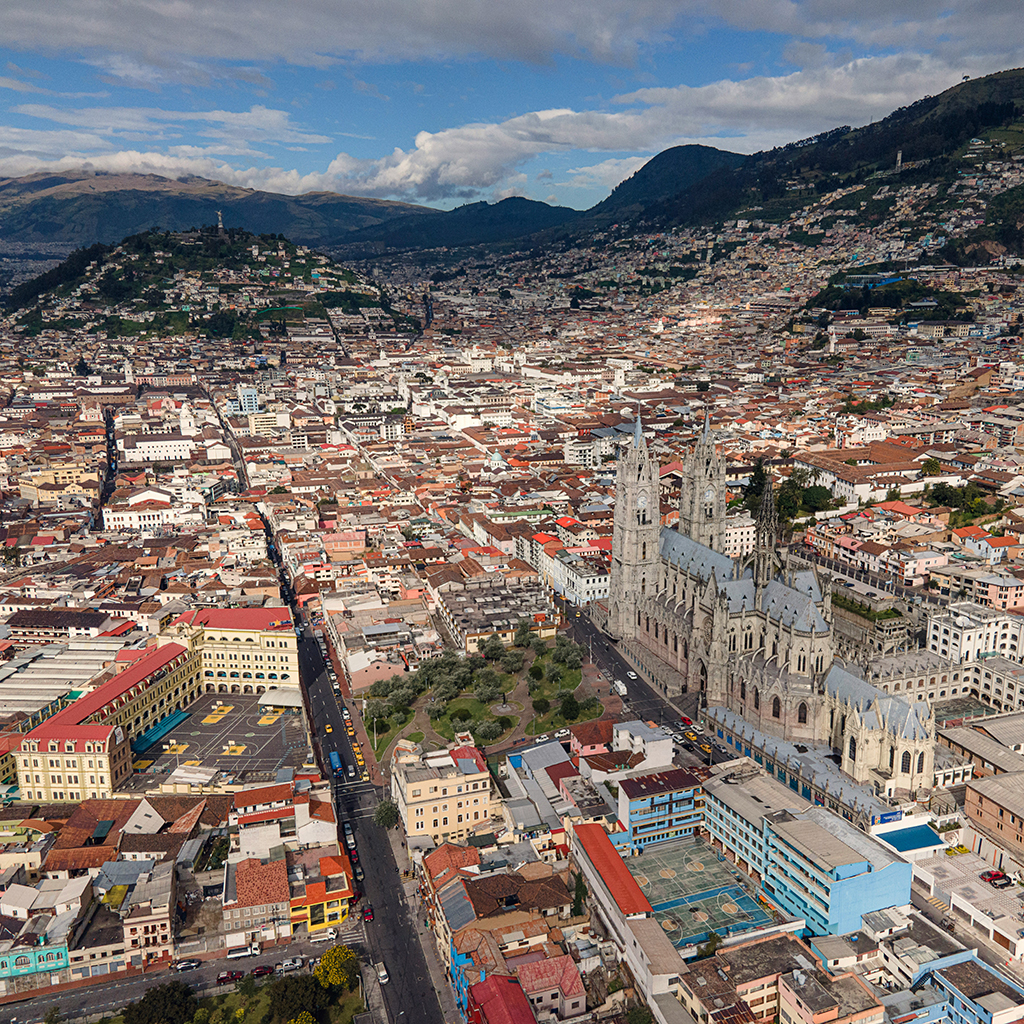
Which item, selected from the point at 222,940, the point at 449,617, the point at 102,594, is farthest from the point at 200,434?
the point at 222,940

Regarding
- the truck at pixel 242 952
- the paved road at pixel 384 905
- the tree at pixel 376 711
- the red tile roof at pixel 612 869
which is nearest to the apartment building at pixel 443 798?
the paved road at pixel 384 905

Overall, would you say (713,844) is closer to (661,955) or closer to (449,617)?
(661,955)

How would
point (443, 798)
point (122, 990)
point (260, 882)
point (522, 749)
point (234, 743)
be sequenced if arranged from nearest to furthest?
point (122, 990), point (260, 882), point (443, 798), point (522, 749), point (234, 743)

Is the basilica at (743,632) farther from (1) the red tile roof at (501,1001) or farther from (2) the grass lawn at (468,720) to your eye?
(1) the red tile roof at (501,1001)

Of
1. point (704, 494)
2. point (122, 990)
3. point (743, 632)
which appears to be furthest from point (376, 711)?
point (704, 494)

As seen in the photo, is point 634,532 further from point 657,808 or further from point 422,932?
point 422,932

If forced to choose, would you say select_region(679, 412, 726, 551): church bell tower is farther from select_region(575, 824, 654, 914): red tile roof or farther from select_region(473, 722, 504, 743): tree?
select_region(575, 824, 654, 914): red tile roof

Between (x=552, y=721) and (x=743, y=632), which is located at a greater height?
(x=743, y=632)
